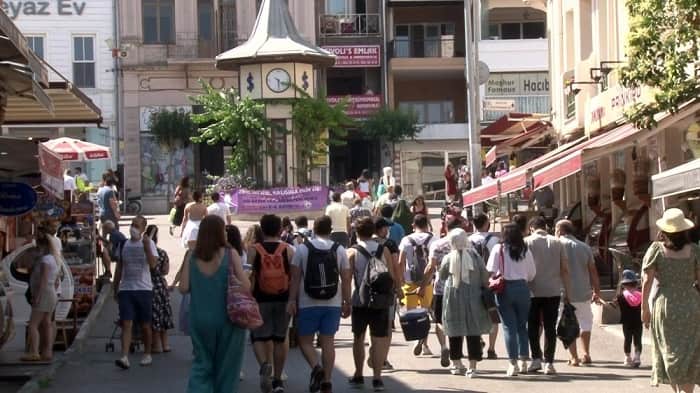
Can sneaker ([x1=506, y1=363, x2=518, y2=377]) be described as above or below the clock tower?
below

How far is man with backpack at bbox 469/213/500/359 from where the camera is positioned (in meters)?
15.5

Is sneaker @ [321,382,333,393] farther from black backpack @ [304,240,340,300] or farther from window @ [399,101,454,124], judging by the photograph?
window @ [399,101,454,124]

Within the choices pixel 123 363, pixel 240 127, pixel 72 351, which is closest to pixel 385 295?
pixel 123 363

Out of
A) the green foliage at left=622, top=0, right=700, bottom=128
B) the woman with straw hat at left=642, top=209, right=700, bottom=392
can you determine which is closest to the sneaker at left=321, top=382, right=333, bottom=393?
the woman with straw hat at left=642, top=209, right=700, bottom=392

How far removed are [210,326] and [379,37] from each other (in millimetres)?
45133

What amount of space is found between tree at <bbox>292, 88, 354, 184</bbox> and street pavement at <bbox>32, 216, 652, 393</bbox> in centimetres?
2164

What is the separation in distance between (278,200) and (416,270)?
23.0m

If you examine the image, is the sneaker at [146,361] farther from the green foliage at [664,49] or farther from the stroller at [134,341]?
the green foliage at [664,49]

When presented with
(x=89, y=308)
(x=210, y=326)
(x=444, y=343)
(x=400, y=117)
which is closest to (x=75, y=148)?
(x=89, y=308)

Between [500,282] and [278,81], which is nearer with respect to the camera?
[500,282]

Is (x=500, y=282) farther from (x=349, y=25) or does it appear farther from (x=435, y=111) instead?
(x=435, y=111)

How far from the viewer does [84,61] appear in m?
53.2

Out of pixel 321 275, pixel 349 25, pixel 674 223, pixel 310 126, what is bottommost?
pixel 321 275

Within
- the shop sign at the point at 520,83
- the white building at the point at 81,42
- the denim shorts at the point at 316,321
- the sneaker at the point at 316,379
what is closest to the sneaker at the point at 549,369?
the denim shorts at the point at 316,321
